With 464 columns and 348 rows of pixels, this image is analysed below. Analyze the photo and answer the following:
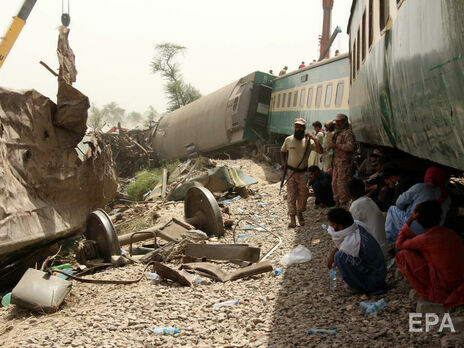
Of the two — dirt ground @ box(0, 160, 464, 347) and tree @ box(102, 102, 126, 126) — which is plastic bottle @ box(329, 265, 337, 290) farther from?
tree @ box(102, 102, 126, 126)

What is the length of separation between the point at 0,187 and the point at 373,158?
5.45 m

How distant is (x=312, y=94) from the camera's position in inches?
486

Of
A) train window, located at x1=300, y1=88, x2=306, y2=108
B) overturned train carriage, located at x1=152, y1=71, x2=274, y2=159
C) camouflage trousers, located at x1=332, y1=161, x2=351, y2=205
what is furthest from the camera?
overturned train carriage, located at x1=152, y1=71, x2=274, y2=159

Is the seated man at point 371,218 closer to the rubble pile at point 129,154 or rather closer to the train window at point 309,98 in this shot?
the train window at point 309,98

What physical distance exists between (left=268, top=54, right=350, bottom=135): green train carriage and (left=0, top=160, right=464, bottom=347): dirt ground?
19.1 feet

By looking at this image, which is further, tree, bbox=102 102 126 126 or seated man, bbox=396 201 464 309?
tree, bbox=102 102 126 126

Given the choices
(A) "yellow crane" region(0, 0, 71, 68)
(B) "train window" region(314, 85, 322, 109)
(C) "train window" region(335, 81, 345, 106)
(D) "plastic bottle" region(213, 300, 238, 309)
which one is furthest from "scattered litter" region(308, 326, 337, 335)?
Answer: (A) "yellow crane" region(0, 0, 71, 68)

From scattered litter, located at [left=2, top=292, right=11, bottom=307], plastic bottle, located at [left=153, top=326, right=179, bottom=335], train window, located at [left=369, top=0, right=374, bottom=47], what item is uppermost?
train window, located at [left=369, top=0, right=374, bottom=47]

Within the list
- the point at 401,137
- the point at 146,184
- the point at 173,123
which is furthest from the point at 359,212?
the point at 173,123

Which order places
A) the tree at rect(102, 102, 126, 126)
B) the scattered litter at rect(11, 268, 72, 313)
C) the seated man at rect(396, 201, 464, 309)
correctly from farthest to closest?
the tree at rect(102, 102, 126, 126)
the scattered litter at rect(11, 268, 72, 313)
the seated man at rect(396, 201, 464, 309)

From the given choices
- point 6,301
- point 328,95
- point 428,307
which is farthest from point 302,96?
point 428,307

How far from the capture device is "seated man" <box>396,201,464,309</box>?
10.5 ft

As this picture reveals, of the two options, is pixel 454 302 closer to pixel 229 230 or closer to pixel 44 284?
pixel 44 284

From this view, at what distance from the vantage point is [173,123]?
23.7 metres
